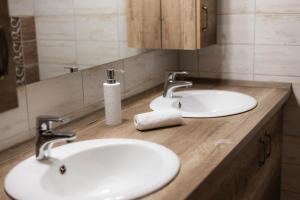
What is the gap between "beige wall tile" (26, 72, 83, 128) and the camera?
1.51 meters

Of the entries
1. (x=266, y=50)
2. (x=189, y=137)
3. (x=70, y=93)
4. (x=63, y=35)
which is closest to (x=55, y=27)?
(x=63, y=35)

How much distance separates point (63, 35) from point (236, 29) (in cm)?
112

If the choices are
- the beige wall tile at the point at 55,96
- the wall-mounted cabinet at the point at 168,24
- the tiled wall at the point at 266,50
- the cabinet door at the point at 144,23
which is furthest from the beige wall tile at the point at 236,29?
the beige wall tile at the point at 55,96

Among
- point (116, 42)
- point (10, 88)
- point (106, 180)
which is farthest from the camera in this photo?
point (116, 42)

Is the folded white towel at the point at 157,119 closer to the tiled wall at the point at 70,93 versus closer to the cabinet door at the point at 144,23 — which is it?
the tiled wall at the point at 70,93

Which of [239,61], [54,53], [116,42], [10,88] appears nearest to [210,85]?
[239,61]

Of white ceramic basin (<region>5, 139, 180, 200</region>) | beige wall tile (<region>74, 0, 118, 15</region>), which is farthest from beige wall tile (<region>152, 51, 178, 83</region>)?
white ceramic basin (<region>5, 139, 180, 200</region>)

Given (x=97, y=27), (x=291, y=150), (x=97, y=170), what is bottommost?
(x=291, y=150)

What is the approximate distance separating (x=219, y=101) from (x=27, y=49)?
1.08 meters

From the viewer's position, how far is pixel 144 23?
86.2 inches

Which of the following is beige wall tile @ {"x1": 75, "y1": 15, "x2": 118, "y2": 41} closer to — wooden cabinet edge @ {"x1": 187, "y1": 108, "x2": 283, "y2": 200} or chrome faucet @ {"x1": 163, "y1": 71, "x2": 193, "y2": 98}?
chrome faucet @ {"x1": 163, "y1": 71, "x2": 193, "y2": 98}

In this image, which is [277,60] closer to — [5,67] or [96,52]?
[96,52]

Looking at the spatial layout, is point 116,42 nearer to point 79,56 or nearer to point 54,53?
point 79,56

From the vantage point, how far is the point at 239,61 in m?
2.42
